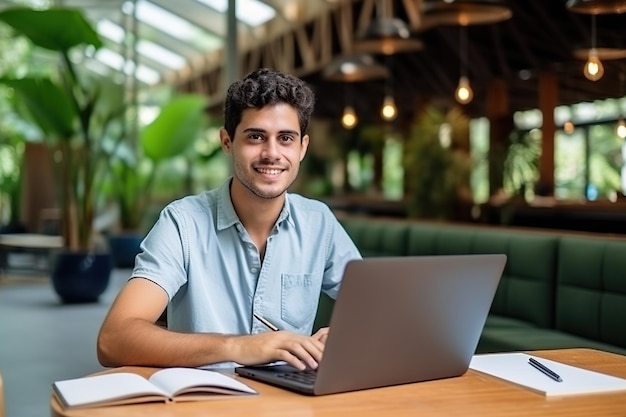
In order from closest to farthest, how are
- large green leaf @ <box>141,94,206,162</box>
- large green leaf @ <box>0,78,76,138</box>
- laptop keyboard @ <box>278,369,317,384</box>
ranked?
laptop keyboard @ <box>278,369,317,384</box> → large green leaf @ <box>0,78,76,138</box> → large green leaf @ <box>141,94,206,162</box>

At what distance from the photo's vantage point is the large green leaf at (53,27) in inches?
294

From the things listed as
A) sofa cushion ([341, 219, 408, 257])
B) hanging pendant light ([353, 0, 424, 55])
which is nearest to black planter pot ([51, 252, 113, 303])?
sofa cushion ([341, 219, 408, 257])

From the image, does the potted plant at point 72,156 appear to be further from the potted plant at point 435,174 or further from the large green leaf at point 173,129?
the potted plant at point 435,174

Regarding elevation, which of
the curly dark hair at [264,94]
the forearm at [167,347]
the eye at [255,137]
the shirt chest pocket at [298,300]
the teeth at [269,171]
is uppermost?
the curly dark hair at [264,94]

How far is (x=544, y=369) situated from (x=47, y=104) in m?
7.28

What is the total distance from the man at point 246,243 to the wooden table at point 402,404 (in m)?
0.43

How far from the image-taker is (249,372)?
1775 millimetres

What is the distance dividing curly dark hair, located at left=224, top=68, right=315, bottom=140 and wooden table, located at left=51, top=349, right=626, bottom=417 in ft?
2.25

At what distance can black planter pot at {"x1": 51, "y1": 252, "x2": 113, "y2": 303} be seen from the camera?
8672mm

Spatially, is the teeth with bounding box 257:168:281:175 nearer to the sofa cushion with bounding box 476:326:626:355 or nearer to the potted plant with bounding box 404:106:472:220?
the sofa cushion with bounding box 476:326:626:355

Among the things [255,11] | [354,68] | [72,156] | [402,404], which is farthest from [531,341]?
[255,11]

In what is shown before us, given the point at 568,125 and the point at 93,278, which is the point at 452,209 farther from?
the point at 93,278

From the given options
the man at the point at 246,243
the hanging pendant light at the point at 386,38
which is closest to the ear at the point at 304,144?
the man at the point at 246,243

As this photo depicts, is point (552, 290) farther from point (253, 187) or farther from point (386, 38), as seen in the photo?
point (386, 38)
